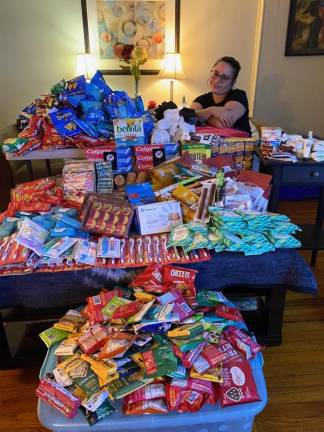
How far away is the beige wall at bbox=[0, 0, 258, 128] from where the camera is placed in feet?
11.3

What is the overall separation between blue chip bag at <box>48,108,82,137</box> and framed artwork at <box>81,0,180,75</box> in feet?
A: 7.54

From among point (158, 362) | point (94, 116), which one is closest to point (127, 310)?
point (158, 362)

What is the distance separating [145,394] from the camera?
905 millimetres

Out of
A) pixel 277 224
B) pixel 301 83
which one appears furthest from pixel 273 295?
pixel 301 83

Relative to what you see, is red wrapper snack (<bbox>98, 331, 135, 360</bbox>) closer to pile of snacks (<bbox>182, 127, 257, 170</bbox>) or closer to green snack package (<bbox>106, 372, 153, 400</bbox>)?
green snack package (<bbox>106, 372, 153, 400</bbox>)

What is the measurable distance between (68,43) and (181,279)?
3.24 metres

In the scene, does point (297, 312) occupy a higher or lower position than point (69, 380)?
lower

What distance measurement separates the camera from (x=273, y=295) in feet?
4.85

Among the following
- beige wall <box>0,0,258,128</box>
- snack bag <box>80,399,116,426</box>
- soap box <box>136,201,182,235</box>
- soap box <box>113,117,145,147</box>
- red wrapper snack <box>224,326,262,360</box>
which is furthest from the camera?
beige wall <box>0,0,258,128</box>


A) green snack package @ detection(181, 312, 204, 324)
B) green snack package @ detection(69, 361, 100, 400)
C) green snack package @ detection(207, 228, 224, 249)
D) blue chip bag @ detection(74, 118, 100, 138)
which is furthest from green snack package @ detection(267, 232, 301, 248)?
blue chip bag @ detection(74, 118, 100, 138)

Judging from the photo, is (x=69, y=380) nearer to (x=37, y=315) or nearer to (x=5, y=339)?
(x=37, y=315)

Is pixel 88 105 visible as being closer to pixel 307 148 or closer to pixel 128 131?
pixel 128 131

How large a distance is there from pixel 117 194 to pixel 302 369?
3.52ft

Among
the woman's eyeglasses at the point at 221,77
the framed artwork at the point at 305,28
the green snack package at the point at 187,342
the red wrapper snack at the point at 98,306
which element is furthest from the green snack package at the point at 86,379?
the framed artwork at the point at 305,28
